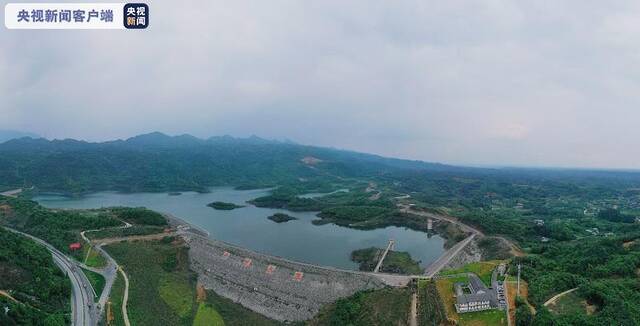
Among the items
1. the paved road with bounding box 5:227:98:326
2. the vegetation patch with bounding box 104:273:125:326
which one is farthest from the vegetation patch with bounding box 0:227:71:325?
the vegetation patch with bounding box 104:273:125:326

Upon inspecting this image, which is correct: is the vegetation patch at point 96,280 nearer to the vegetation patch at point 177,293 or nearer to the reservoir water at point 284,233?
the vegetation patch at point 177,293

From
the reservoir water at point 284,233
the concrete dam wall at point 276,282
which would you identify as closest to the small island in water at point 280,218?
the reservoir water at point 284,233

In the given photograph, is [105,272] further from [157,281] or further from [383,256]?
[383,256]

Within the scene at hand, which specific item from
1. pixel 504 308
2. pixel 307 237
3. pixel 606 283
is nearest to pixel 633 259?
pixel 606 283

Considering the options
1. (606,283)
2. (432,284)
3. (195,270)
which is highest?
(606,283)

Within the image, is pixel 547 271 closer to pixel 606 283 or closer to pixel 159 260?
pixel 606 283

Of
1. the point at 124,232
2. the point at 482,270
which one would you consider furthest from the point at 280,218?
the point at 482,270
